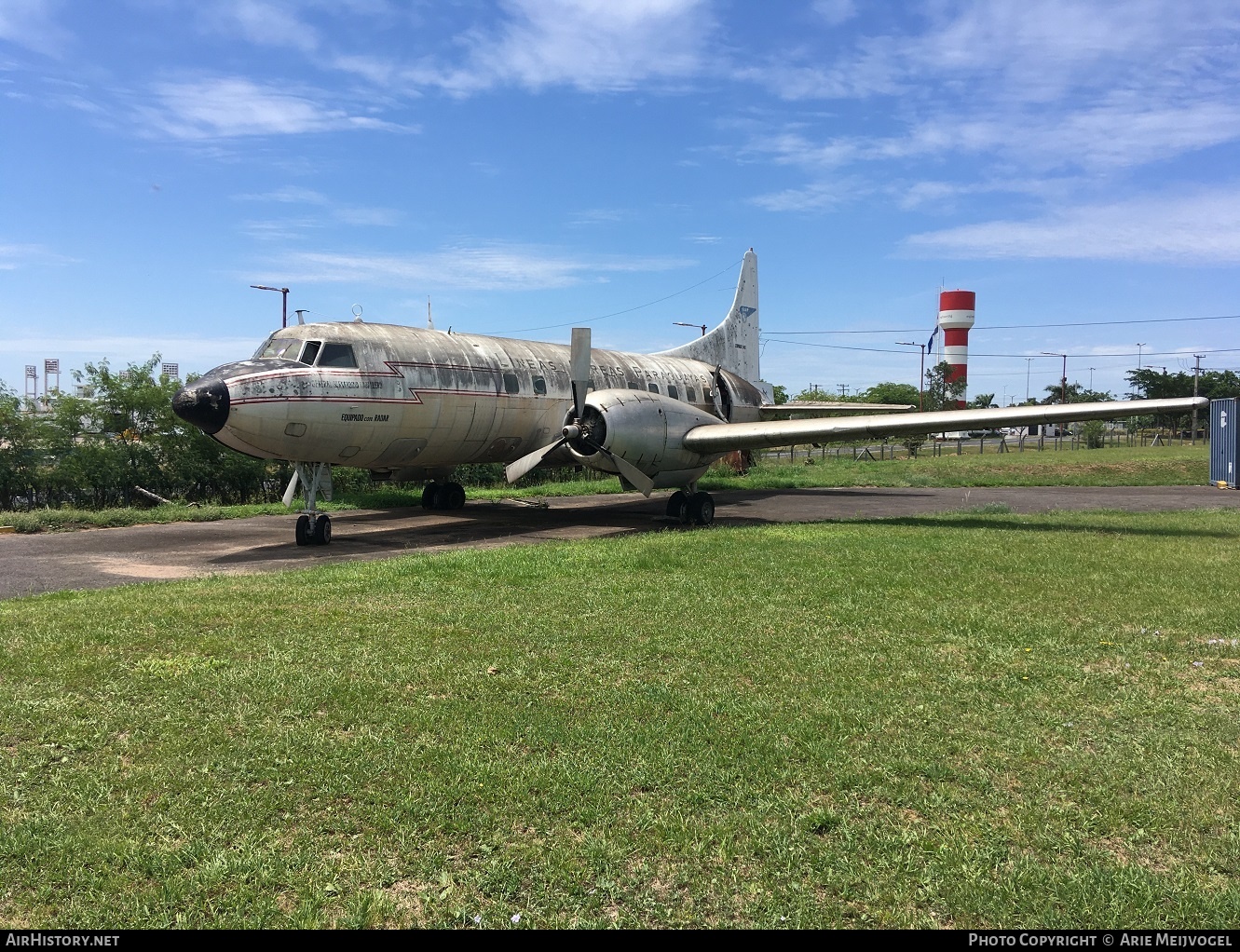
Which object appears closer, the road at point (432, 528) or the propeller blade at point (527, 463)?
the road at point (432, 528)

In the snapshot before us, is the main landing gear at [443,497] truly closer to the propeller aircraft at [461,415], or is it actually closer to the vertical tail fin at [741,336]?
the propeller aircraft at [461,415]

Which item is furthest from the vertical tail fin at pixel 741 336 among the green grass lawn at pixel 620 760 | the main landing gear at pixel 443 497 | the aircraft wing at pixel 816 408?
the green grass lawn at pixel 620 760

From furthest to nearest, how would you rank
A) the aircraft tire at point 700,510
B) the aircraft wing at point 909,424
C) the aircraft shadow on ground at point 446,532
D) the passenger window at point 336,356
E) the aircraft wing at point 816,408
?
the aircraft wing at point 816,408, the aircraft tire at point 700,510, the aircraft wing at point 909,424, the passenger window at point 336,356, the aircraft shadow on ground at point 446,532

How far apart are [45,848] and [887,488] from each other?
26980mm

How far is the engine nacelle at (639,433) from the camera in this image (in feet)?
52.1

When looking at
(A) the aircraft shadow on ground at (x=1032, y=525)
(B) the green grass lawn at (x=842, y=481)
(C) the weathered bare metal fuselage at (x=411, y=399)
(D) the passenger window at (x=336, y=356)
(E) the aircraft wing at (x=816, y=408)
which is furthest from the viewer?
(E) the aircraft wing at (x=816, y=408)

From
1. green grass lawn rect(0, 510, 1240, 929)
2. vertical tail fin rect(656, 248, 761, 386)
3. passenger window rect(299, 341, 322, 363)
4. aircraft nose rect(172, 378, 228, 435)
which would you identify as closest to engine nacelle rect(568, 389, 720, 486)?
passenger window rect(299, 341, 322, 363)

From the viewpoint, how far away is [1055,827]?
397 cm

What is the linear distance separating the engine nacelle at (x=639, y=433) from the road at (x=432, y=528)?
132cm

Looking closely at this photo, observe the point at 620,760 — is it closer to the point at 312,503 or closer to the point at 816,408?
the point at 312,503

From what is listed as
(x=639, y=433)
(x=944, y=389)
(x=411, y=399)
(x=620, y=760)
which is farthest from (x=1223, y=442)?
(x=944, y=389)

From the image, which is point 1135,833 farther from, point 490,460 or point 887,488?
point 887,488

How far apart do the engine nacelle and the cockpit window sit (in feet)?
17.3

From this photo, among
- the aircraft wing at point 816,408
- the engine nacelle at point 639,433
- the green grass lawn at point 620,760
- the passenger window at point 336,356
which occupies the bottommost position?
the green grass lawn at point 620,760
